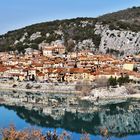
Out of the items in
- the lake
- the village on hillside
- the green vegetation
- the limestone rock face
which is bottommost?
the lake

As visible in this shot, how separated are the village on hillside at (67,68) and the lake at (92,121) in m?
14.4

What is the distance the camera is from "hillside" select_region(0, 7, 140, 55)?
8100cm

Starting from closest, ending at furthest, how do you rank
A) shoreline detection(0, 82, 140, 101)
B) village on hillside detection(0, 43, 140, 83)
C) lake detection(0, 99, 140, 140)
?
lake detection(0, 99, 140, 140) < shoreline detection(0, 82, 140, 101) < village on hillside detection(0, 43, 140, 83)

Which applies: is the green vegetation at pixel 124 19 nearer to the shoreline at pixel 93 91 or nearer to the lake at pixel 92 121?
the shoreline at pixel 93 91

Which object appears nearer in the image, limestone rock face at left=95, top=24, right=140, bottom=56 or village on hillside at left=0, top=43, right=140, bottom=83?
village on hillside at left=0, top=43, right=140, bottom=83

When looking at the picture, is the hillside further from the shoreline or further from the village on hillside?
the shoreline

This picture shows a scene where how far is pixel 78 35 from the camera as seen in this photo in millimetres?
88375

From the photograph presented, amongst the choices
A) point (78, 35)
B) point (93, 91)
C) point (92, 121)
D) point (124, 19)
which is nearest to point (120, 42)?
point (78, 35)

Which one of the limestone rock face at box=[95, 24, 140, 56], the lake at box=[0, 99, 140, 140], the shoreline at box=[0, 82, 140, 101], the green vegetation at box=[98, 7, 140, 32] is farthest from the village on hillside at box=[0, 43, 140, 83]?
the lake at box=[0, 99, 140, 140]

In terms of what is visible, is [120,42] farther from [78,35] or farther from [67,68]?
[67,68]

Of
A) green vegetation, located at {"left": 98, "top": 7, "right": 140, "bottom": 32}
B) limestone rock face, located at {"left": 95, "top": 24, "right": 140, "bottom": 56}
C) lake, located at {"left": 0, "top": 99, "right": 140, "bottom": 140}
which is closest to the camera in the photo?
lake, located at {"left": 0, "top": 99, "right": 140, "bottom": 140}

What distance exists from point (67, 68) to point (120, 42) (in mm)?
20865

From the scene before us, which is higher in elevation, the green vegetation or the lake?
the green vegetation

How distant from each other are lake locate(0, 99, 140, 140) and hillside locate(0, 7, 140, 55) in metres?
40.0
